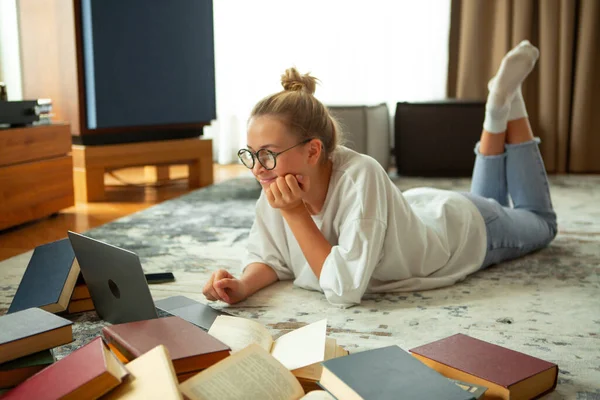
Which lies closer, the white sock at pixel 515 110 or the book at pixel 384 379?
the book at pixel 384 379

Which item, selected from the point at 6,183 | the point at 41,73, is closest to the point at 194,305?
the point at 6,183

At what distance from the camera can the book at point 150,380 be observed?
2.38 feet

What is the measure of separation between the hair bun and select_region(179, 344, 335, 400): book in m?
0.67

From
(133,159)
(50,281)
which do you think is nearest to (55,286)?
(50,281)

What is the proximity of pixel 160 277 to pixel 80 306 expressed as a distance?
0.82 feet

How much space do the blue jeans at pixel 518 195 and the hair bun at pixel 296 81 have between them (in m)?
0.53

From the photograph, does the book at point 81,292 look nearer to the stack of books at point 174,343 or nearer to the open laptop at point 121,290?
the open laptop at point 121,290

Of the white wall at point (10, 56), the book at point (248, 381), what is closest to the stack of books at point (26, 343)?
the book at point (248, 381)

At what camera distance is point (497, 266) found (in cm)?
165

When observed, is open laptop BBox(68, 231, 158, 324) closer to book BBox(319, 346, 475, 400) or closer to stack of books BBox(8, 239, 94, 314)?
stack of books BBox(8, 239, 94, 314)

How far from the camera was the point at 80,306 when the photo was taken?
1310mm

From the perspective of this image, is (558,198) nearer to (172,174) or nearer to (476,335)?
(476,335)

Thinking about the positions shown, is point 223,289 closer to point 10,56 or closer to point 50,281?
point 50,281

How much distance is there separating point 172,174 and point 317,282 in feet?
7.21
